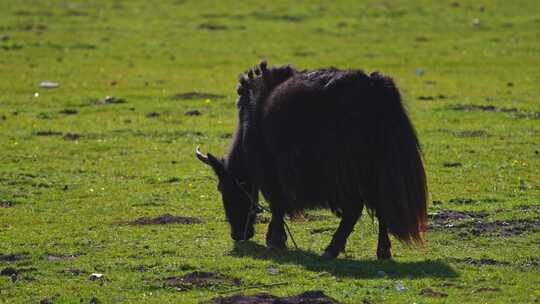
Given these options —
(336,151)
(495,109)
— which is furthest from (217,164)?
(495,109)

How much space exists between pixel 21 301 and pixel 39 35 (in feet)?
83.3

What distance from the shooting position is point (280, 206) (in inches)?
461

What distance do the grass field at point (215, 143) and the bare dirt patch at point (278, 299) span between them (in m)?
0.24

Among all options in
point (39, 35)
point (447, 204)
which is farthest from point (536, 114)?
point (39, 35)

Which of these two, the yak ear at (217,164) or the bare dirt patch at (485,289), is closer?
the bare dirt patch at (485,289)

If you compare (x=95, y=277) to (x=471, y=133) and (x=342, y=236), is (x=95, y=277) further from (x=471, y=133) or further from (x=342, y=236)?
(x=471, y=133)

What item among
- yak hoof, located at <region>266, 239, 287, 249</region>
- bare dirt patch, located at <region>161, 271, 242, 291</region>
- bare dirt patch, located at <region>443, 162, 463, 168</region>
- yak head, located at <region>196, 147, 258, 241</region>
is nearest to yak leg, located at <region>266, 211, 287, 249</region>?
yak hoof, located at <region>266, 239, 287, 249</region>

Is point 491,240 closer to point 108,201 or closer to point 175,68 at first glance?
point 108,201

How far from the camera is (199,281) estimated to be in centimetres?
980

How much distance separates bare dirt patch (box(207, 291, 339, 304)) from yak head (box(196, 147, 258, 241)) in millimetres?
2940

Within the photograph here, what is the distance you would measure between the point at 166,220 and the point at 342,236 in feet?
9.67

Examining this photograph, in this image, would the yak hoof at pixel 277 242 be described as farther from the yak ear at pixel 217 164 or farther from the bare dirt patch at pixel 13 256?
the bare dirt patch at pixel 13 256

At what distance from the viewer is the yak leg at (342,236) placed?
10.8 m

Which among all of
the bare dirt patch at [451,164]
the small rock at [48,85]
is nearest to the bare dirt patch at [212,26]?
the small rock at [48,85]
